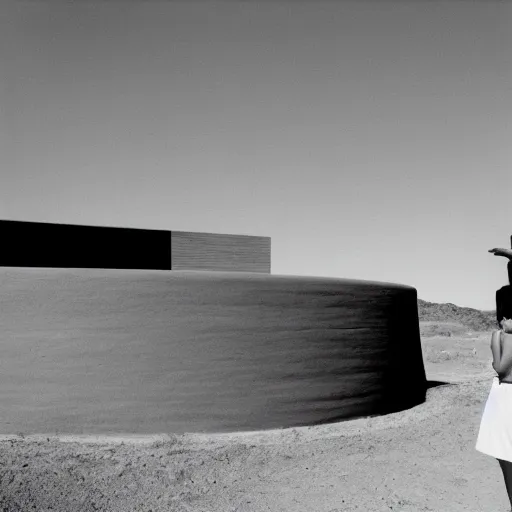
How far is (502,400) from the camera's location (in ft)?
13.1

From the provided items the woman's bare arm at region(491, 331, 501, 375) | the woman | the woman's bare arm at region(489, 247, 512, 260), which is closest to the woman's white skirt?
the woman

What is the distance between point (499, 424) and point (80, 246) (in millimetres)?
12769

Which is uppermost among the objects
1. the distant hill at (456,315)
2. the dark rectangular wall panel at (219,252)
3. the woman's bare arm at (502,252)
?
the woman's bare arm at (502,252)

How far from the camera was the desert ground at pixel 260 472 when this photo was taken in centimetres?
534

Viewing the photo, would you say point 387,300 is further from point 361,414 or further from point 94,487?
point 94,487

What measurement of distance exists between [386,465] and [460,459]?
0.95m

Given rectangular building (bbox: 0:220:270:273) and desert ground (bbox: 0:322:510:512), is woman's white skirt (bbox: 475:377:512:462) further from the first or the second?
rectangular building (bbox: 0:220:270:273)

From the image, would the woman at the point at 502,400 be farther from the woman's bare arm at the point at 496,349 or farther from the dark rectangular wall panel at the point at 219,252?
the dark rectangular wall panel at the point at 219,252

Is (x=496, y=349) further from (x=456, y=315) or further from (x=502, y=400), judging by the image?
(x=456, y=315)

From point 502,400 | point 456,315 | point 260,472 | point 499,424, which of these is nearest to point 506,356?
point 502,400

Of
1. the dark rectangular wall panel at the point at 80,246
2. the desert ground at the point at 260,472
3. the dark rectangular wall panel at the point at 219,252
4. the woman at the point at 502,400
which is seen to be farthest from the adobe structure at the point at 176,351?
the dark rectangular wall panel at the point at 219,252

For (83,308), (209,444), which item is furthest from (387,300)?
(83,308)

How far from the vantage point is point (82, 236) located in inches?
612

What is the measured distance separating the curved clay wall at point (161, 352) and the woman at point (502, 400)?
3.52m
